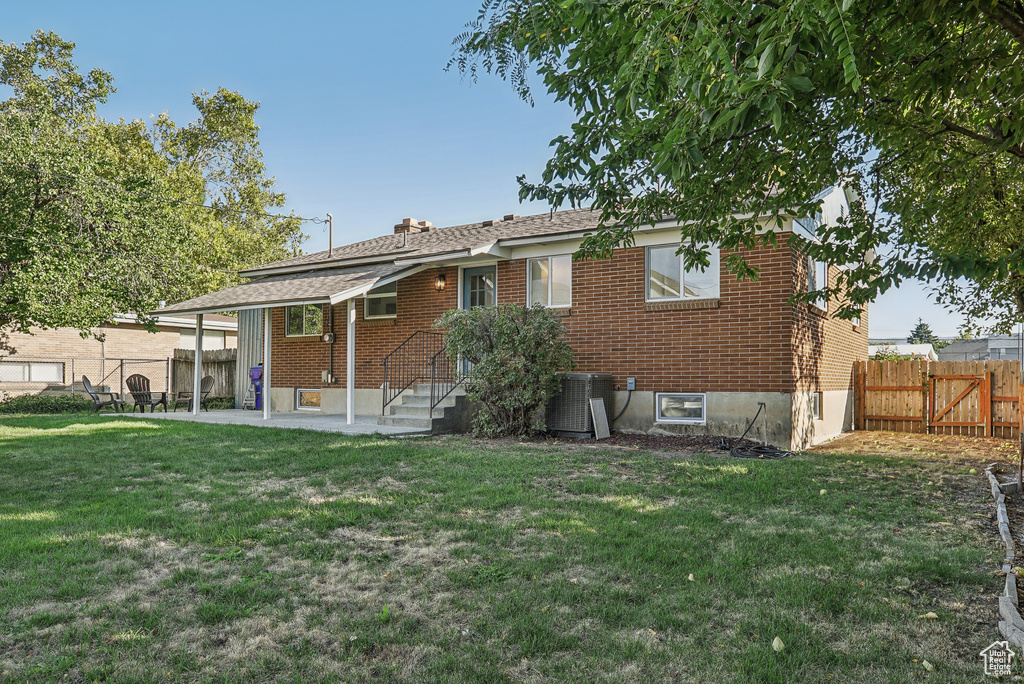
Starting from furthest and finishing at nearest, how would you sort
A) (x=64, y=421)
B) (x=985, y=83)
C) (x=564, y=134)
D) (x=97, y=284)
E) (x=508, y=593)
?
1. (x=97, y=284)
2. (x=64, y=421)
3. (x=564, y=134)
4. (x=985, y=83)
5. (x=508, y=593)

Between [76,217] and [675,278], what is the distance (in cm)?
1428

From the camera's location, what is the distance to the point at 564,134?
19.4ft

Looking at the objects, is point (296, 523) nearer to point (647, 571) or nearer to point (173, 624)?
point (173, 624)

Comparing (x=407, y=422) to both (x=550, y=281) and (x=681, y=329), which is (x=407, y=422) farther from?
(x=681, y=329)

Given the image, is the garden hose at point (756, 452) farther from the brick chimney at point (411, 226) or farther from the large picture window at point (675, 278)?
the brick chimney at point (411, 226)

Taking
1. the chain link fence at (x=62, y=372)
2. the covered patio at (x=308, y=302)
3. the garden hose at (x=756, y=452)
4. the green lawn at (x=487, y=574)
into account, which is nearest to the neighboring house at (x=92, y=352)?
the chain link fence at (x=62, y=372)

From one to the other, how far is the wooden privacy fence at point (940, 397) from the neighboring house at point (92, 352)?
18943 millimetres

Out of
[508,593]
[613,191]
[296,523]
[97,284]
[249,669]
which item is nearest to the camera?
[249,669]

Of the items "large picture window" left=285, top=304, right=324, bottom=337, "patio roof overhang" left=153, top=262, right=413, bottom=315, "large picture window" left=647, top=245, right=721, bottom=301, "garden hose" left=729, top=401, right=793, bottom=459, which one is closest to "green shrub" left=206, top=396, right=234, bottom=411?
"large picture window" left=285, top=304, right=324, bottom=337

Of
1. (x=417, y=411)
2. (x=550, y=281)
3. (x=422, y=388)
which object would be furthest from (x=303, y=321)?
(x=550, y=281)

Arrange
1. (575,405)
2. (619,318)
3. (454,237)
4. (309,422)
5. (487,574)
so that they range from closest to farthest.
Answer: (487,574)
(575,405)
(619,318)
(309,422)
(454,237)

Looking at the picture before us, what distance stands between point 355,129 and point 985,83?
2341 cm

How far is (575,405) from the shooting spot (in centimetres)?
1096

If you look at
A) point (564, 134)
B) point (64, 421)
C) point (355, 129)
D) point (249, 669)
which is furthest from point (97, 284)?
point (249, 669)
